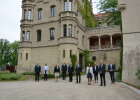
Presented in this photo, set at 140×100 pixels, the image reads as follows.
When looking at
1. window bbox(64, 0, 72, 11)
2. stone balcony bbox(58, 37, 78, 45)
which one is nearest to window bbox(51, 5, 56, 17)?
window bbox(64, 0, 72, 11)

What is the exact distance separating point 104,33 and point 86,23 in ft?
16.0

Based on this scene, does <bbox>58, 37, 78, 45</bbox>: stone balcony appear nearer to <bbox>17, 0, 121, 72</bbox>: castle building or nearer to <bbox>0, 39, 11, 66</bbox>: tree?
<bbox>17, 0, 121, 72</bbox>: castle building

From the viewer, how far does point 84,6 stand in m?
39.5

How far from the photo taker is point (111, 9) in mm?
28984

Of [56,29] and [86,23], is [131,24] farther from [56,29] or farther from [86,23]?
[86,23]

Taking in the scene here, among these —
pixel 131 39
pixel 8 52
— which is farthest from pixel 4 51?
pixel 131 39

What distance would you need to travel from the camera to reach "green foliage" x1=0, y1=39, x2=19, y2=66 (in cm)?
6283

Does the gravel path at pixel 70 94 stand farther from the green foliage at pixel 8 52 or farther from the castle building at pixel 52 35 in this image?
the green foliage at pixel 8 52

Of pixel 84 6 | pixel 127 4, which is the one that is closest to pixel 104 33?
pixel 84 6

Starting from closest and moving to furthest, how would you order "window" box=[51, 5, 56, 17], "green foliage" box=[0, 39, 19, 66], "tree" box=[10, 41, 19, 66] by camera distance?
"window" box=[51, 5, 56, 17] < "tree" box=[10, 41, 19, 66] < "green foliage" box=[0, 39, 19, 66]

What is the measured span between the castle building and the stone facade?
13875 mm

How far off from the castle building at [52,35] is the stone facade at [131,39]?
13.9 metres

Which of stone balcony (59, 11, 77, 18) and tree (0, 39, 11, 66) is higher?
stone balcony (59, 11, 77, 18)

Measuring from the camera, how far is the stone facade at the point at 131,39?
50.4 feet
